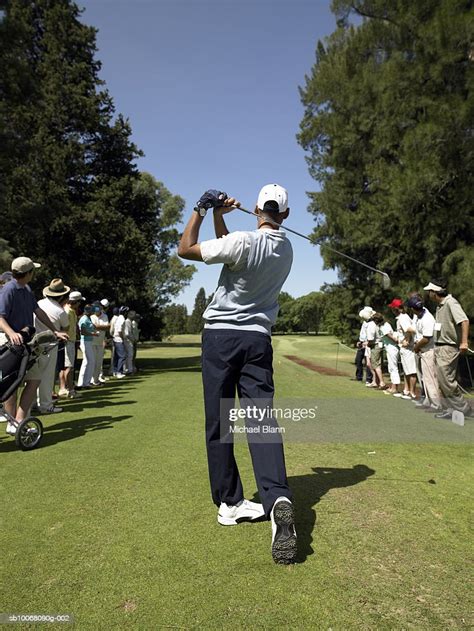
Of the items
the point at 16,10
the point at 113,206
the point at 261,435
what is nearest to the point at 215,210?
the point at 261,435

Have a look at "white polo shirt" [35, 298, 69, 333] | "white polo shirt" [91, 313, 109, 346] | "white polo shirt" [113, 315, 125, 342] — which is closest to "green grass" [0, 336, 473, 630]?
"white polo shirt" [35, 298, 69, 333]

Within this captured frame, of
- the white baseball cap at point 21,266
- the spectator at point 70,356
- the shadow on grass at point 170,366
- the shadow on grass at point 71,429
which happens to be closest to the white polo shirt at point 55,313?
the spectator at point 70,356

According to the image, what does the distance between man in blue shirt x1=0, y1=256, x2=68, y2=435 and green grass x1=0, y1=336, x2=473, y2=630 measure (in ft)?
1.94

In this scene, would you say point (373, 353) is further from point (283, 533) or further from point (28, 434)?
point (283, 533)

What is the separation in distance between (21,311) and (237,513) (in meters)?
4.28

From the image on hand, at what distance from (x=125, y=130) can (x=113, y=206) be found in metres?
4.18

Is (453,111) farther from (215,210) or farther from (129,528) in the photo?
(129,528)

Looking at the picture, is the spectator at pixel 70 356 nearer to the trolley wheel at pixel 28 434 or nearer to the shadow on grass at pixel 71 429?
the shadow on grass at pixel 71 429

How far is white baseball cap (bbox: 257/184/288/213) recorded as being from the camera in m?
3.64

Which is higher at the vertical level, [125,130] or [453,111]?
[125,130]

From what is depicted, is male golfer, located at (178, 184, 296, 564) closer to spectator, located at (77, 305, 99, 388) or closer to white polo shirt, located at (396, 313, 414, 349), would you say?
white polo shirt, located at (396, 313, 414, 349)

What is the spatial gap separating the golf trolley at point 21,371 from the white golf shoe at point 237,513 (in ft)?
10.5

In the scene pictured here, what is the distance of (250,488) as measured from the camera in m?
4.29

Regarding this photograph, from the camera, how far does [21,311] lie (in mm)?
6312
